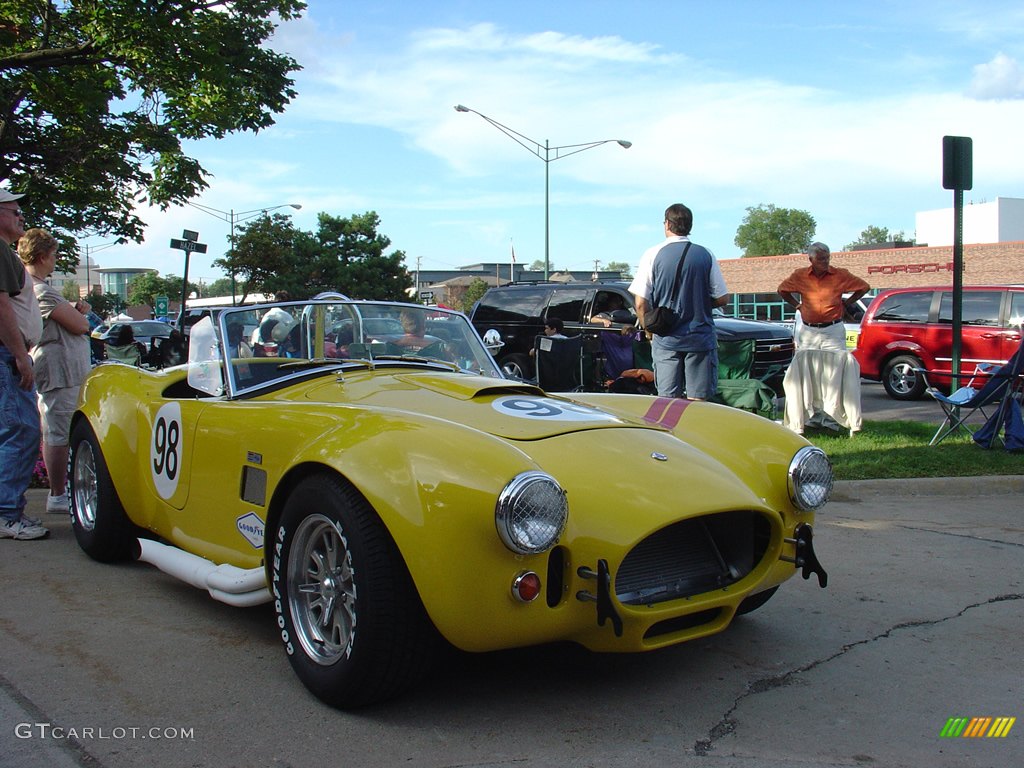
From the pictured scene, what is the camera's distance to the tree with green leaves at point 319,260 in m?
46.1

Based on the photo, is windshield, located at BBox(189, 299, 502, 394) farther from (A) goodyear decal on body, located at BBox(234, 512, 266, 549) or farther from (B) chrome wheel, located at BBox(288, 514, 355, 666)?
(B) chrome wheel, located at BBox(288, 514, 355, 666)

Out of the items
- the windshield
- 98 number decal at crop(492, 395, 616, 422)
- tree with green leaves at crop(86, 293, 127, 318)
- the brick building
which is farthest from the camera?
tree with green leaves at crop(86, 293, 127, 318)

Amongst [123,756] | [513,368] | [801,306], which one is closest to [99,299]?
[513,368]

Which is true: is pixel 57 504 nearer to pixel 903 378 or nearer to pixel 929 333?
pixel 903 378

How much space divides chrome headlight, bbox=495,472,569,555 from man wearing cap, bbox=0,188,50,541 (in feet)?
11.7

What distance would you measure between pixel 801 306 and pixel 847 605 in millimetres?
5190

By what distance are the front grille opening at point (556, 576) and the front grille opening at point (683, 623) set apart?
0.34 meters

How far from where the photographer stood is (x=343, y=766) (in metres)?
2.58

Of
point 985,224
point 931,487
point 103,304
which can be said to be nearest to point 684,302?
point 931,487

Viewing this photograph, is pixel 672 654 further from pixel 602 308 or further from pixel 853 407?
pixel 602 308

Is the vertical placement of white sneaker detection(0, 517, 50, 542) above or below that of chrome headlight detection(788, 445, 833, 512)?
below

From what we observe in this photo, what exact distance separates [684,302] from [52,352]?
13.4 feet

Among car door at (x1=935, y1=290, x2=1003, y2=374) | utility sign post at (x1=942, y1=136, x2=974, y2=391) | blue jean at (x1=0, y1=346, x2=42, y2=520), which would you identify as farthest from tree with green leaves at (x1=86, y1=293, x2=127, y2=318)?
blue jean at (x1=0, y1=346, x2=42, y2=520)

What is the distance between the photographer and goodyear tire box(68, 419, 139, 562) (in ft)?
14.9
